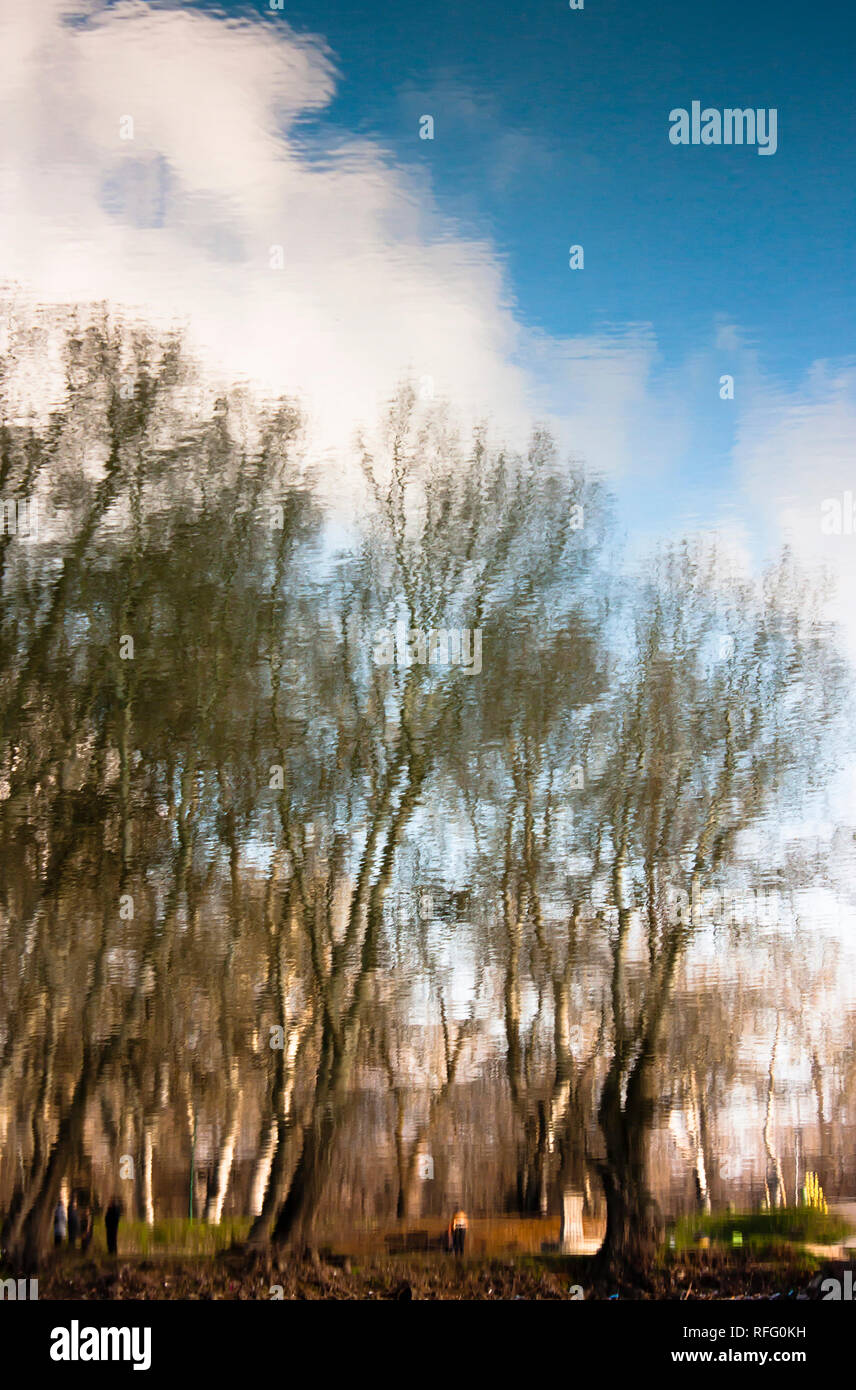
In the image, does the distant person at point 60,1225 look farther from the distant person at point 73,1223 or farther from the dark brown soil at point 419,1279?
the dark brown soil at point 419,1279

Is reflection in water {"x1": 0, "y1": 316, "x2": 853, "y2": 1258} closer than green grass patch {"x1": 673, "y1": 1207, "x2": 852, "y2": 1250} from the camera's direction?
No

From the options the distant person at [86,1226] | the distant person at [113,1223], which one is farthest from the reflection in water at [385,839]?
the distant person at [86,1226]

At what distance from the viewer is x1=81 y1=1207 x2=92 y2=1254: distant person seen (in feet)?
22.1

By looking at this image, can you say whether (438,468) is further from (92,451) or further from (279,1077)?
(279,1077)

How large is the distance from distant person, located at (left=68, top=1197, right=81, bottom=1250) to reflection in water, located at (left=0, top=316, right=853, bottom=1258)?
0.14 metres

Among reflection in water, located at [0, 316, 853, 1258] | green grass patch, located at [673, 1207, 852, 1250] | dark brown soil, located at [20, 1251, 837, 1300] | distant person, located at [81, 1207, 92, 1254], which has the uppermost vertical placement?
reflection in water, located at [0, 316, 853, 1258]

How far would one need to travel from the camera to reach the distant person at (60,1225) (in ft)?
22.1

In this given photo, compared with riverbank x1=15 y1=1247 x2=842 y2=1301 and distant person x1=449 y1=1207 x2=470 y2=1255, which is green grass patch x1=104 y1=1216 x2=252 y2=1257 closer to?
riverbank x1=15 y1=1247 x2=842 y2=1301

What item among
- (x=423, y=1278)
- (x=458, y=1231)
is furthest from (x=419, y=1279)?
(x=458, y=1231)

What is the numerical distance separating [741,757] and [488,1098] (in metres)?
2.86

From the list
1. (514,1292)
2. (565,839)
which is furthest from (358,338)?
(514,1292)

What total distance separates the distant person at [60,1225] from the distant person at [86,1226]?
0.11 metres

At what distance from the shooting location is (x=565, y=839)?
7297 millimetres

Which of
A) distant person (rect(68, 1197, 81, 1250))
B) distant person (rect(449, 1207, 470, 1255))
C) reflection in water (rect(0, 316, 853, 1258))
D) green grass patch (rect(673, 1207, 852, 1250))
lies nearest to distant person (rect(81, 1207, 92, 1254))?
distant person (rect(68, 1197, 81, 1250))
